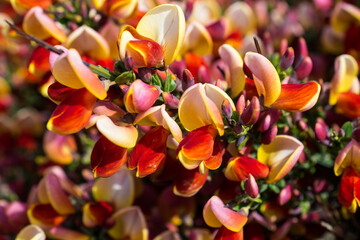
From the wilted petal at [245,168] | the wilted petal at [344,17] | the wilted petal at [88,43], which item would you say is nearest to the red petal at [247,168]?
the wilted petal at [245,168]

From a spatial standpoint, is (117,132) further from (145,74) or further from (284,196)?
(284,196)

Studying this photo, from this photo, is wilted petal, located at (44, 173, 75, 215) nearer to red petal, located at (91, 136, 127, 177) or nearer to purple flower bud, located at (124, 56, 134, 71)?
red petal, located at (91, 136, 127, 177)

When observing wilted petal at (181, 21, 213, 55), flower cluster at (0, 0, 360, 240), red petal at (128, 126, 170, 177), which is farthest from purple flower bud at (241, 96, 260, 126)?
wilted petal at (181, 21, 213, 55)

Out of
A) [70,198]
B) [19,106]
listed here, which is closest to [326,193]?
[70,198]

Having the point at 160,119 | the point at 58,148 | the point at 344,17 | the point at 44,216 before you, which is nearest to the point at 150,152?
the point at 160,119

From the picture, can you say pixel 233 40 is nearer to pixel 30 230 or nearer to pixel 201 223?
pixel 201 223

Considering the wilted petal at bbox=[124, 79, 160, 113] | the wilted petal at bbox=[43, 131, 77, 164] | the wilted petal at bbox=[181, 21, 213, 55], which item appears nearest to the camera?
the wilted petal at bbox=[124, 79, 160, 113]
